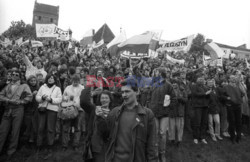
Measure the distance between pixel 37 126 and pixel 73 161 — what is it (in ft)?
5.46

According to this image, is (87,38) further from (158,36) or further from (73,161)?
(73,161)

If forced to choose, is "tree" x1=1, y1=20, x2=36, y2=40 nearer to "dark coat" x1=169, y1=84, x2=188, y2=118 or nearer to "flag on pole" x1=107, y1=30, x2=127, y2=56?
"flag on pole" x1=107, y1=30, x2=127, y2=56

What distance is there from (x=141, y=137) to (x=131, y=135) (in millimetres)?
154

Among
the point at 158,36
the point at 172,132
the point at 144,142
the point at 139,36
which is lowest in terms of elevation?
the point at 172,132

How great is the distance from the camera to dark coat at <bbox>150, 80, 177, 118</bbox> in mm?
4957

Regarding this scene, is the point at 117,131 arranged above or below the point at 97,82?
below

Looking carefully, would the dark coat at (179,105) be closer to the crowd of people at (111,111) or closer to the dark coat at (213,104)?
the crowd of people at (111,111)

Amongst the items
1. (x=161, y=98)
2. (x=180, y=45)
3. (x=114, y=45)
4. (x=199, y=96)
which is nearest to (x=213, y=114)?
(x=199, y=96)

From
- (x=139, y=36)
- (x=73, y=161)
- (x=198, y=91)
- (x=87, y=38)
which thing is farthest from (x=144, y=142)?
(x=87, y=38)

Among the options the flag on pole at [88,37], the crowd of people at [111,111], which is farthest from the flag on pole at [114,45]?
the flag on pole at [88,37]

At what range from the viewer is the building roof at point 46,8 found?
75.1m

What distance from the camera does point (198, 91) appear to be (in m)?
6.35

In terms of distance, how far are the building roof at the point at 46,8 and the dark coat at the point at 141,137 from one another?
3398 inches

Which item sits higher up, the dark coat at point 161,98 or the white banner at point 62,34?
the white banner at point 62,34
